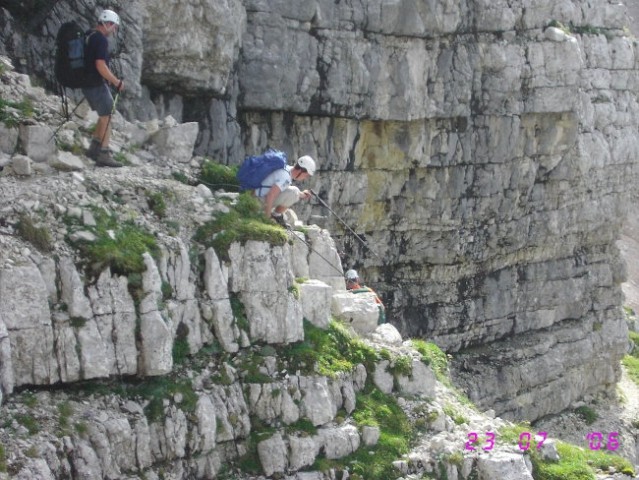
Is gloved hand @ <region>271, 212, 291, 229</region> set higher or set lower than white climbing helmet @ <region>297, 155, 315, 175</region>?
lower

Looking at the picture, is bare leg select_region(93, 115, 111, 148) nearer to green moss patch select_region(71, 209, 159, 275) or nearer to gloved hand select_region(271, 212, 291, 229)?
green moss patch select_region(71, 209, 159, 275)

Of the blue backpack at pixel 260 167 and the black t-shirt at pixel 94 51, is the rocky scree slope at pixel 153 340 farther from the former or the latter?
the black t-shirt at pixel 94 51

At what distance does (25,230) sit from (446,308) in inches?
885

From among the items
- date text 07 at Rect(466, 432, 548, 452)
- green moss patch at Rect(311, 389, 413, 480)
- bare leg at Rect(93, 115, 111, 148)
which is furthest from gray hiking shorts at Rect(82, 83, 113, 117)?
date text 07 at Rect(466, 432, 548, 452)

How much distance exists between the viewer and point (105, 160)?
14.8m

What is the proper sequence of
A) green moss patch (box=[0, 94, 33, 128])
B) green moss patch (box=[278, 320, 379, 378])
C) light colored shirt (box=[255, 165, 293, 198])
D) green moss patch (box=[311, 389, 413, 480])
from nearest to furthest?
green moss patch (box=[0, 94, 33, 128])
green moss patch (box=[311, 389, 413, 480])
green moss patch (box=[278, 320, 379, 378])
light colored shirt (box=[255, 165, 293, 198])

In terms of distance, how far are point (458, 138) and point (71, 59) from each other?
1803 cm

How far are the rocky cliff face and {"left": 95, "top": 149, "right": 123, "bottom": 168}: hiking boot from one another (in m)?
4.11

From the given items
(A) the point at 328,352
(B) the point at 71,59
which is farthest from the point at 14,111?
(A) the point at 328,352

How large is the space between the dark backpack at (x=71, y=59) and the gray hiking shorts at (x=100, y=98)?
11 centimetres

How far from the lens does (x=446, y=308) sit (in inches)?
1293

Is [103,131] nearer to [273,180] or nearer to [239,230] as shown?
[239,230]

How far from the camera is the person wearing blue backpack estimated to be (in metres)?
15.9

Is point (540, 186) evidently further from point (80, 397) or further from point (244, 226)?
point (80, 397)
